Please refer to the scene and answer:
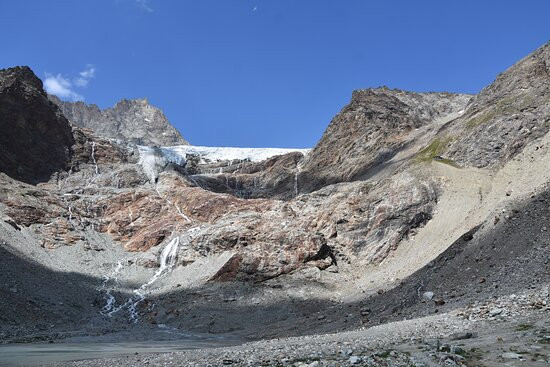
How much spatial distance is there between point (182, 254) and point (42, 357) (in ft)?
166

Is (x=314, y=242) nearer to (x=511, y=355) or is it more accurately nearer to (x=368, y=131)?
(x=511, y=355)

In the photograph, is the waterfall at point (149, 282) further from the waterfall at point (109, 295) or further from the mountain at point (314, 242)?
the mountain at point (314, 242)

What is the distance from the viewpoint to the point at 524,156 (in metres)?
64.2

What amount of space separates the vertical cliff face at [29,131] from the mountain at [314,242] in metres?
0.48

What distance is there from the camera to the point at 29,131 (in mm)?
122500

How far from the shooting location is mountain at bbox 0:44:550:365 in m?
35.8

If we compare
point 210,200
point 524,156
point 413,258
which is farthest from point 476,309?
point 210,200

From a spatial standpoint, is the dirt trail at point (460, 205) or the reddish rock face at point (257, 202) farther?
the reddish rock face at point (257, 202)

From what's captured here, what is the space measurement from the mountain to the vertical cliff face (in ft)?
1.56

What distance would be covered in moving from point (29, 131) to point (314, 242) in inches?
3571

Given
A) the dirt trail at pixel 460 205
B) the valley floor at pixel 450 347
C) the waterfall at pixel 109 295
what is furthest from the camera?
the waterfall at pixel 109 295

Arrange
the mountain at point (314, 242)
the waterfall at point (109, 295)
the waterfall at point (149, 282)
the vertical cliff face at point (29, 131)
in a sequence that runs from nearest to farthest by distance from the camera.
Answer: the mountain at point (314, 242), the waterfall at point (149, 282), the waterfall at point (109, 295), the vertical cliff face at point (29, 131)

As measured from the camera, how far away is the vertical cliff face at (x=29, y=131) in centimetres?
11486

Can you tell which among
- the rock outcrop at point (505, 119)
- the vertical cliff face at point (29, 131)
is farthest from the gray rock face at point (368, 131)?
the vertical cliff face at point (29, 131)
